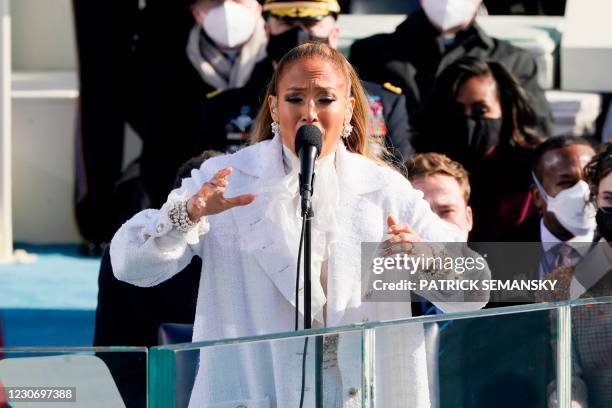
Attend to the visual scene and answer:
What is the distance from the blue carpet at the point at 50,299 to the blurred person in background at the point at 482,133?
177 centimetres

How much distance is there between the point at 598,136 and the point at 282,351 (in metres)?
4.61

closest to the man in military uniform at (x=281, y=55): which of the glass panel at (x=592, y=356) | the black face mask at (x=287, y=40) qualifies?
the black face mask at (x=287, y=40)

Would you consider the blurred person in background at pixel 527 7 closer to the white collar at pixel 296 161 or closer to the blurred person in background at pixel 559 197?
the blurred person in background at pixel 559 197

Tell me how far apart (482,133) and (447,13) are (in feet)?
3.15

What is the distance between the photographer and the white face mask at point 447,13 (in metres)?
6.25

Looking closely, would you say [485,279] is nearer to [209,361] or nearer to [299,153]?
[299,153]

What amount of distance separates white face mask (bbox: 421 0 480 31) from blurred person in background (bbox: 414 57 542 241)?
25.8 inches

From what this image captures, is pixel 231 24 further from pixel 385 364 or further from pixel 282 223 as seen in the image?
pixel 385 364

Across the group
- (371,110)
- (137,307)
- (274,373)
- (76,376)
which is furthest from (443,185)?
(76,376)

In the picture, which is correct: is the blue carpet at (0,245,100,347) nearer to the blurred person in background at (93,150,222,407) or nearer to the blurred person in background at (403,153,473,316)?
the blurred person in background at (93,150,222,407)

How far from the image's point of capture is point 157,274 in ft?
9.12

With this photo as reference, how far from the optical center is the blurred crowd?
4148 millimetres

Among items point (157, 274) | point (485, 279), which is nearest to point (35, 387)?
point (157, 274)

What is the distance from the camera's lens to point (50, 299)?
21.1ft
